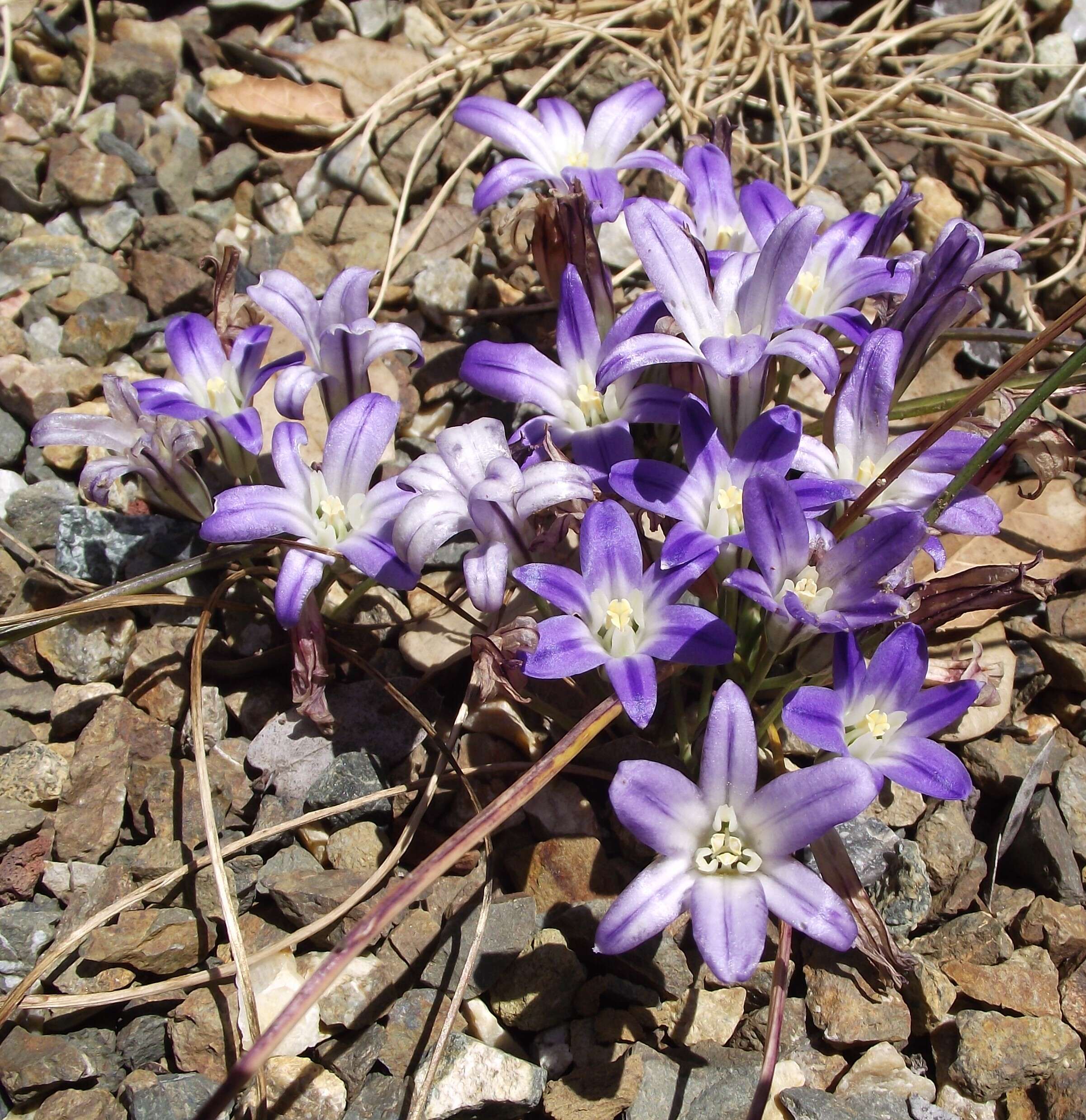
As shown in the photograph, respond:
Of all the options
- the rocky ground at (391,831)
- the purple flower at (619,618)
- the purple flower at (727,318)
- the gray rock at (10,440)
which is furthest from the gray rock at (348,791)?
the gray rock at (10,440)

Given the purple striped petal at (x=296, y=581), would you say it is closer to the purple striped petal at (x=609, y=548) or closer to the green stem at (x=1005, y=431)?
the purple striped petal at (x=609, y=548)

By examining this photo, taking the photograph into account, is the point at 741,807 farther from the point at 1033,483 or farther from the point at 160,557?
the point at 160,557

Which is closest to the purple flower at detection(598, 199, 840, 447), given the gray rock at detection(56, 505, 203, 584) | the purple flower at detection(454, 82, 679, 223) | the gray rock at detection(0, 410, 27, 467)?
the purple flower at detection(454, 82, 679, 223)

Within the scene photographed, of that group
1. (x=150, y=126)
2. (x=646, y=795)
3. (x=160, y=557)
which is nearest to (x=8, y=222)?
(x=150, y=126)

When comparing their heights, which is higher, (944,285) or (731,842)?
(944,285)

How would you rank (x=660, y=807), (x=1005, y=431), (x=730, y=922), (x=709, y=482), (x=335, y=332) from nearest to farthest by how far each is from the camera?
(x=730, y=922)
(x=660, y=807)
(x=1005, y=431)
(x=709, y=482)
(x=335, y=332)

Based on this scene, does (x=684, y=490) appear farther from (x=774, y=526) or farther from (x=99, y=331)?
(x=99, y=331)

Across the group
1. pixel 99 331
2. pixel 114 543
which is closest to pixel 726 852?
pixel 114 543
